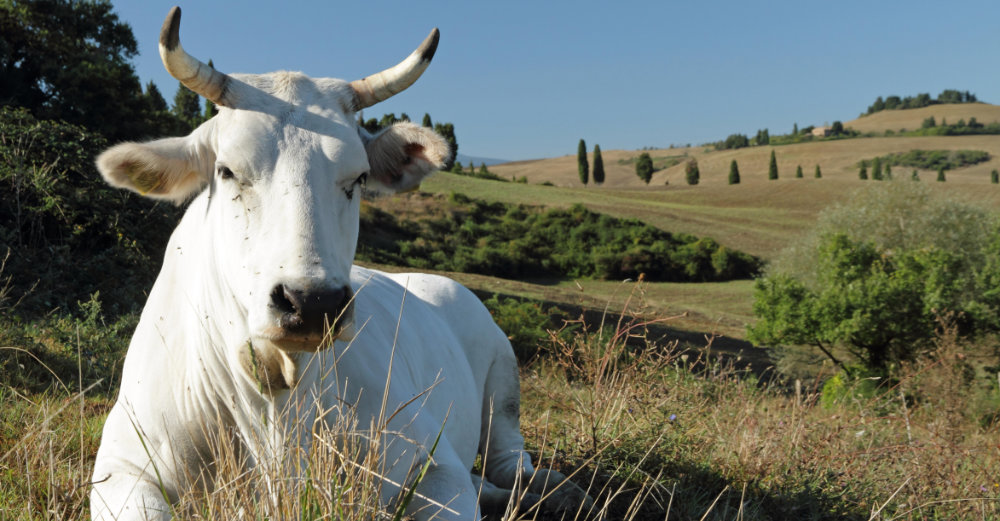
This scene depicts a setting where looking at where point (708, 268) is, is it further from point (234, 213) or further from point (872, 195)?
point (234, 213)

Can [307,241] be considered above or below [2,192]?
below

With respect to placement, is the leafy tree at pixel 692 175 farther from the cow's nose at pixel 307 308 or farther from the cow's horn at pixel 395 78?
the cow's nose at pixel 307 308

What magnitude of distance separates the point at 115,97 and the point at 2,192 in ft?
17.2

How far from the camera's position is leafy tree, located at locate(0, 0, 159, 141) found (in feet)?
47.0

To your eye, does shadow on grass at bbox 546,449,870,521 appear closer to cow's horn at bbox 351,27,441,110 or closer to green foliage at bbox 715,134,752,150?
cow's horn at bbox 351,27,441,110

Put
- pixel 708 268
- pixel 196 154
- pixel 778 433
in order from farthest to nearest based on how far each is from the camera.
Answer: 1. pixel 708 268
2. pixel 778 433
3. pixel 196 154

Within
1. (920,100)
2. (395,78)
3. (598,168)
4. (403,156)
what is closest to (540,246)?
(403,156)

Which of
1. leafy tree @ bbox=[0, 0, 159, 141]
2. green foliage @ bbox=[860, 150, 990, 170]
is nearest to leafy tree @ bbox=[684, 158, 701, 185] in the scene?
green foliage @ bbox=[860, 150, 990, 170]

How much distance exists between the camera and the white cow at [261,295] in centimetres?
231

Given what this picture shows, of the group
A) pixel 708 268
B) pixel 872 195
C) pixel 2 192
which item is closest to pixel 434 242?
pixel 708 268

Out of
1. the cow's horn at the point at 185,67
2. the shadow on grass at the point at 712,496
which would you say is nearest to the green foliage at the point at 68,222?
the shadow on grass at the point at 712,496

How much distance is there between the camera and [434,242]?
137ft

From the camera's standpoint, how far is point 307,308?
2.16 m

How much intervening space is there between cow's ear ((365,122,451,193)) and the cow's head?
10mm
